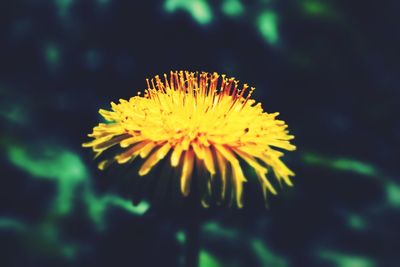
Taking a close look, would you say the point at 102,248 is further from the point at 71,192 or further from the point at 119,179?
the point at 119,179

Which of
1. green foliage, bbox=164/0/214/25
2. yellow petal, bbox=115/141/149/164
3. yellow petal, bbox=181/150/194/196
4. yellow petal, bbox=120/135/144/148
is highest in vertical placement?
green foliage, bbox=164/0/214/25

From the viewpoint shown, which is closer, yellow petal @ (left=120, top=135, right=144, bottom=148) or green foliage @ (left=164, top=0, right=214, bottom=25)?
yellow petal @ (left=120, top=135, right=144, bottom=148)

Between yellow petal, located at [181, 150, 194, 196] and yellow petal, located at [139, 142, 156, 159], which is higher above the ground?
yellow petal, located at [139, 142, 156, 159]

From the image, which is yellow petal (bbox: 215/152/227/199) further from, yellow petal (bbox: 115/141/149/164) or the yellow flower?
yellow petal (bbox: 115/141/149/164)

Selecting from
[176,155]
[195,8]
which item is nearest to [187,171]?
A: [176,155]

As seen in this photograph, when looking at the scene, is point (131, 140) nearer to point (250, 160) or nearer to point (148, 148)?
point (148, 148)

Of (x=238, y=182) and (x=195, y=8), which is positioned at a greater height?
(x=195, y=8)

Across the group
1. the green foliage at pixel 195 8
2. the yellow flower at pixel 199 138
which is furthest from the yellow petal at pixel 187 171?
the green foliage at pixel 195 8

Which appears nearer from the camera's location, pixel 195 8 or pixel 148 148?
pixel 148 148

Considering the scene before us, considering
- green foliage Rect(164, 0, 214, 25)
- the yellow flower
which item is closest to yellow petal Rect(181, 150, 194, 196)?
the yellow flower
